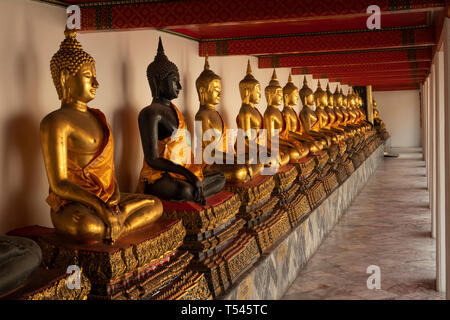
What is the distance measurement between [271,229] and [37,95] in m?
2.23

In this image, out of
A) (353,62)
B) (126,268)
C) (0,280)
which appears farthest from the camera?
(353,62)

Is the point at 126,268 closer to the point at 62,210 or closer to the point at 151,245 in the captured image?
the point at 151,245

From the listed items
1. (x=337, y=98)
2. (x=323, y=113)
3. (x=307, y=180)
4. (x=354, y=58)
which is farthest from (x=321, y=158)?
(x=337, y=98)

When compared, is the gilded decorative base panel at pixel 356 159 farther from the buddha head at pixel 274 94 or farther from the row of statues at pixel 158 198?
the row of statues at pixel 158 198

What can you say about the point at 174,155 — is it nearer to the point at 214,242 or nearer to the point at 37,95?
the point at 214,242

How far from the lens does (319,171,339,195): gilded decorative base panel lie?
715 centimetres

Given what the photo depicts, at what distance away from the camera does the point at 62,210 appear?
2879mm

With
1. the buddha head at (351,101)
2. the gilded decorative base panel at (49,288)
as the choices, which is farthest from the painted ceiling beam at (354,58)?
the buddha head at (351,101)

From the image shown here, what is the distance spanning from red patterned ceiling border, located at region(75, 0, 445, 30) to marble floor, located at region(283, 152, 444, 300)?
89.2 inches

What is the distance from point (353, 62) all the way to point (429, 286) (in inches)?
134

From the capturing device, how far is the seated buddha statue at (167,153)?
3.70 meters

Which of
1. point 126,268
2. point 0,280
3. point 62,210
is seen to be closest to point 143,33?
point 62,210

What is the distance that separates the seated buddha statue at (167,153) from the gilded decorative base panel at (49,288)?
4.56 feet

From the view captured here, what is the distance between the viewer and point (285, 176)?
18.1ft
